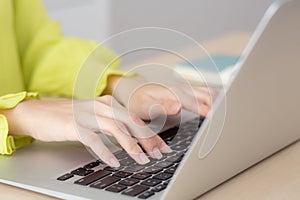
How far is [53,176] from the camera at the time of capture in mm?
830

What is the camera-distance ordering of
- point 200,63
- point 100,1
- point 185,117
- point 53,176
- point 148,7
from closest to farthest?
point 53,176 → point 185,117 → point 200,63 → point 100,1 → point 148,7

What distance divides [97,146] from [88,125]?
0.07 m

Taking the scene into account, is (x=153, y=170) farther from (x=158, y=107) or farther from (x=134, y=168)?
(x=158, y=107)

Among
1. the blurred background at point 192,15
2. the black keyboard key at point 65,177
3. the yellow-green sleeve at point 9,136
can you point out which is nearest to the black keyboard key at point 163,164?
the black keyboard key at point 65,177

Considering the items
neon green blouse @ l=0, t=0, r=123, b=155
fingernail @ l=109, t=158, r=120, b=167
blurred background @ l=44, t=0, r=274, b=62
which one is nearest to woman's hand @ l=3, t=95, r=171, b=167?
fingernail @ l=109, t=158, r=120, b=167

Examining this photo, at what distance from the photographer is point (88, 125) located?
0.93 m

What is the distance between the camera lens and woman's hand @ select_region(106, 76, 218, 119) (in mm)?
1042

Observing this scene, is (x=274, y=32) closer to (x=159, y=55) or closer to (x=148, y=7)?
(x=159, y=55)

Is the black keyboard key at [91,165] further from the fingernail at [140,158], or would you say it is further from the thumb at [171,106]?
the thumb at [171,106]

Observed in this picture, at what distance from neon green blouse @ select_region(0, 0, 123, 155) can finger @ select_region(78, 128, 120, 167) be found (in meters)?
0.32

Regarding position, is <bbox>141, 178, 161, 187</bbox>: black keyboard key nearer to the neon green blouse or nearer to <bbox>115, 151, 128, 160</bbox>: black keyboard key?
<bbox>115, 151, 128, 160</bbox>: black keyboard key

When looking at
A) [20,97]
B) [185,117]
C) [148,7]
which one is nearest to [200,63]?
[185,117]

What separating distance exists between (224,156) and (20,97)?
1.29ft

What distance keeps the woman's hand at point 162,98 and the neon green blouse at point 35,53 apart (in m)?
0.10
